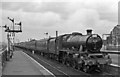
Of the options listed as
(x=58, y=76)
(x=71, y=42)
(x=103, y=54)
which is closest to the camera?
(x=58, y=76)

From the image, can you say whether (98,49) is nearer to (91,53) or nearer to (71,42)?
(91,53)

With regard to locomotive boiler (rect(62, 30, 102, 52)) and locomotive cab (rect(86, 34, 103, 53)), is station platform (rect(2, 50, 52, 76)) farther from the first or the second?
locomotive cab (rect(86, 34, 103, 53))

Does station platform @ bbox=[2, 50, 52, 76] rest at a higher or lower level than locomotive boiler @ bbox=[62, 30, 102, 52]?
lower

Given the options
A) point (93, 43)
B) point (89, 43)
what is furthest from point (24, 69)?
point (93, 43)

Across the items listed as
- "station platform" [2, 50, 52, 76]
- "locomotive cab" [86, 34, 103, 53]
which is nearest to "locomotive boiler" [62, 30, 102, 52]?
"locomotive cab" [86, 34, 103, 53]

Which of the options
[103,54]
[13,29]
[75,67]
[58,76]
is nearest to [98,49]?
[103,54]

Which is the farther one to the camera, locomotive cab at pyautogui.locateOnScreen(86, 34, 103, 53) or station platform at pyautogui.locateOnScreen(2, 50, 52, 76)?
locomotive cab at pyautogui.locateOnScreen(86, 34, 103, 53)

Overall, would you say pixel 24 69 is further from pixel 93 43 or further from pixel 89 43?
pixel 93 43

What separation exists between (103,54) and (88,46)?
1389 millimetres

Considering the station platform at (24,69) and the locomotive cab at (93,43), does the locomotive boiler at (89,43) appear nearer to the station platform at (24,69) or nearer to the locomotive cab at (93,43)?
the locomotive cab at (93,43)

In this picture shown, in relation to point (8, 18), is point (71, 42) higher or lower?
lower

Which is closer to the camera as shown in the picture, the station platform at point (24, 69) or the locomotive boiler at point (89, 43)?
the station platform at point (24, 69)

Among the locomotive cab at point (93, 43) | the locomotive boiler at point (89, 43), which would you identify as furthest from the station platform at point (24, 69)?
the locomotive cab at point (93, 43)

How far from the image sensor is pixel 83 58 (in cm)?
1745
